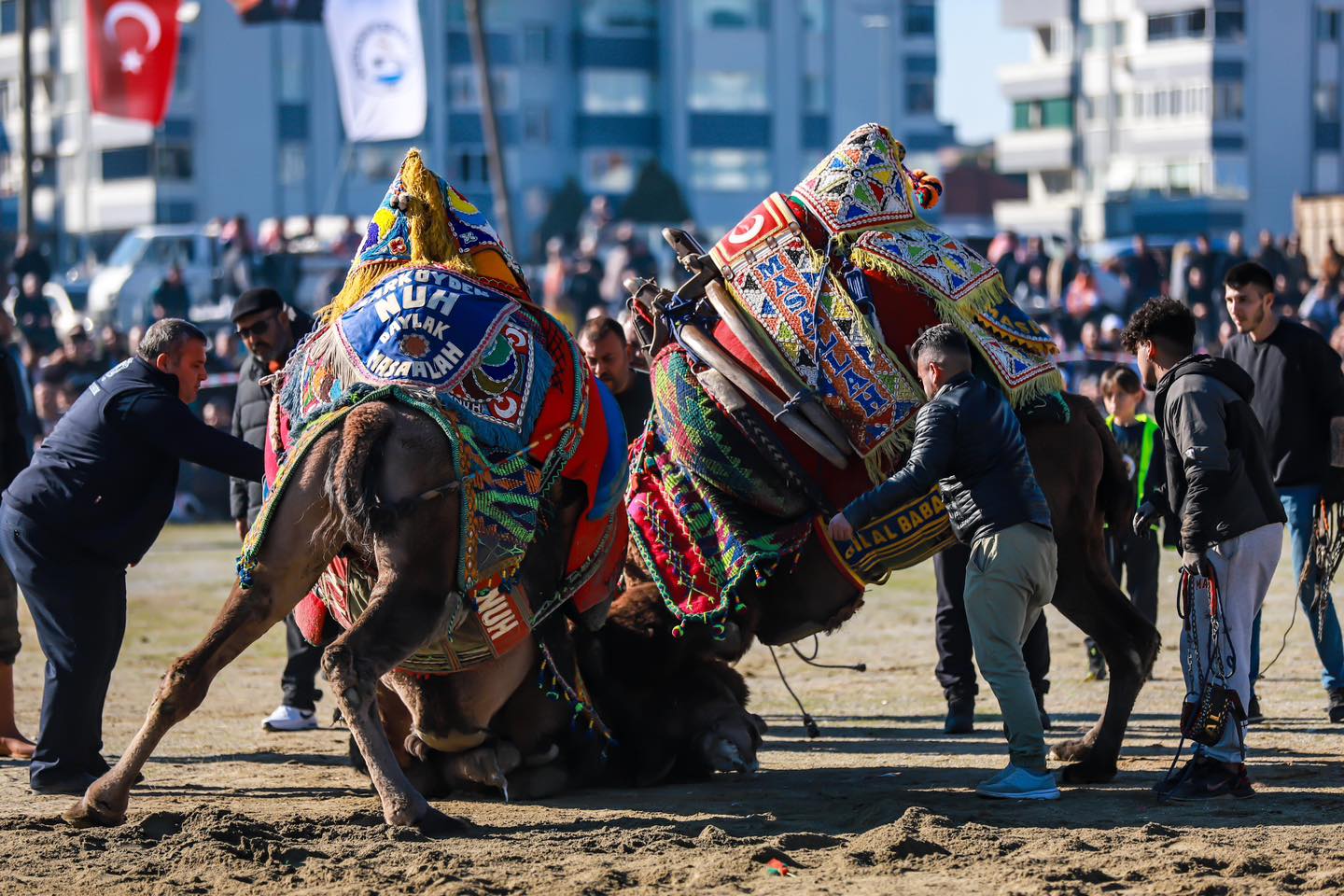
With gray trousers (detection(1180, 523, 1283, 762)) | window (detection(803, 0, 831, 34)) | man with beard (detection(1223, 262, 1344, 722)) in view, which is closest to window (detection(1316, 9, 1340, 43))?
window (detection(803, 0, 831, 34))

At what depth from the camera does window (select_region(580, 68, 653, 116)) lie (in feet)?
209

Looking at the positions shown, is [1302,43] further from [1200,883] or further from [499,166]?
[1200,883]

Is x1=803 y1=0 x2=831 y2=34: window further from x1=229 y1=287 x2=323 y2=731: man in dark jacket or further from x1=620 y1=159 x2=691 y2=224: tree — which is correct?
x1=229 y1=287 x2=323 y2=731: man in dark jacket

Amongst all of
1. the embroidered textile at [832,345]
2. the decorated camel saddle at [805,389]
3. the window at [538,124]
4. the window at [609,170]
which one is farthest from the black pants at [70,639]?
the window at [538,124]

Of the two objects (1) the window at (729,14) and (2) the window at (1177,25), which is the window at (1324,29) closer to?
(2) the window at (1177,25)

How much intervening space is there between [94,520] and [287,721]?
1953 mm

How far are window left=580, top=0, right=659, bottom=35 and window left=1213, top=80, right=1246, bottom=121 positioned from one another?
18474mm

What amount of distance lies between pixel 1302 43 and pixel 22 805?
196ft

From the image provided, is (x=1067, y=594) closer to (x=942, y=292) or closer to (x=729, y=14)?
(x=942, y=292)

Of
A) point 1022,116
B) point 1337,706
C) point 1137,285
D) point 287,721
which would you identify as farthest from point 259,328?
point 1022,116

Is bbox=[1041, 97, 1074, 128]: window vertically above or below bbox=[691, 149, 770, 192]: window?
above

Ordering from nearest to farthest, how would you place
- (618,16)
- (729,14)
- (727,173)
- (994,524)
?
(994,524), (729,14), (727,173), (618,16)

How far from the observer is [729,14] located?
63250 millimetres

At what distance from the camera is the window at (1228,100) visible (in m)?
60.6
